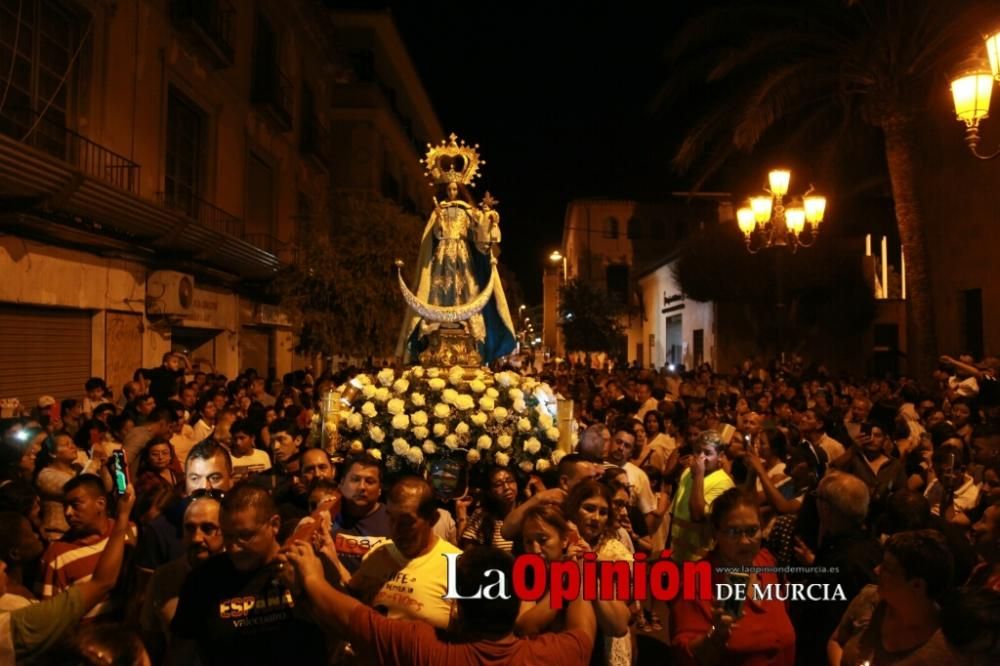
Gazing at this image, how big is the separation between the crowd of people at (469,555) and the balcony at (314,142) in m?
18.7

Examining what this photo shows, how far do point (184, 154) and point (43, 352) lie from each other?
246 inches

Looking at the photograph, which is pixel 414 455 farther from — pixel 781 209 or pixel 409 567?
pixel 781 209

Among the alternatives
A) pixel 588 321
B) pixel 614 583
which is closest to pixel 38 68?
pixel 614 583

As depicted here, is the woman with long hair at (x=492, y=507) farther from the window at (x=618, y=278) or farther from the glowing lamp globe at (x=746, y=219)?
the window at (x=618, y=278)

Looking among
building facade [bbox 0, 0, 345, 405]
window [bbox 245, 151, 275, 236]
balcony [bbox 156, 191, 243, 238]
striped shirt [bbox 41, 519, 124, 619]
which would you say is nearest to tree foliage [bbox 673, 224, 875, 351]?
building facade [bbox 0, 0, 345, 405]

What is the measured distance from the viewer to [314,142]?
25.3 meters

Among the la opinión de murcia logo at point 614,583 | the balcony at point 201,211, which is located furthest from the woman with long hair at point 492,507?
the balcony at point 201,211

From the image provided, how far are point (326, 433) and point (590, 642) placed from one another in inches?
160

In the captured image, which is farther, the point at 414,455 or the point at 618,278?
the point at 618,278

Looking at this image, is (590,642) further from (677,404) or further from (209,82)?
(209,82)

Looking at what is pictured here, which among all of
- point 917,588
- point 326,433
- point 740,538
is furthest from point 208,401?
point 917,588

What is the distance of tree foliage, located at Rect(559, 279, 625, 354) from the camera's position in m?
41.9

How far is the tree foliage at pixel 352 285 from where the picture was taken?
20391 millimetres

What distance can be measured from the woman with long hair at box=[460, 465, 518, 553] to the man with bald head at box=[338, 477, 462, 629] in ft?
4.23
